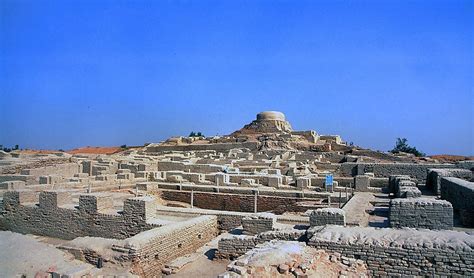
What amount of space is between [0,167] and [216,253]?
52.0ft

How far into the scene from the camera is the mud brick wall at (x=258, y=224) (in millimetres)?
8320

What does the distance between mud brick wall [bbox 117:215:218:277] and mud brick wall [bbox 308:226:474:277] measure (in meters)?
3.33

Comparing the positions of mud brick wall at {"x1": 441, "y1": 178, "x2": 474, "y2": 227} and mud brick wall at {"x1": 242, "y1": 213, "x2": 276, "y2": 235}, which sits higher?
mud brick wall at {"x1": 441, "y1": 178, "x2": 474, "y2": 227}

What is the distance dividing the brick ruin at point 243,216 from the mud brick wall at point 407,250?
0.01 meters

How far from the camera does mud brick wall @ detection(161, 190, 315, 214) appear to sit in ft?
44.8

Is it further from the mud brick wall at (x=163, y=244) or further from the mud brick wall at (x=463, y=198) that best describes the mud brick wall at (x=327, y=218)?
the mud brick wall at (x=463, y=198)

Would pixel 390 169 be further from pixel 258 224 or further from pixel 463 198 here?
pixel 258 224

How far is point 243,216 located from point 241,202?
3663mm

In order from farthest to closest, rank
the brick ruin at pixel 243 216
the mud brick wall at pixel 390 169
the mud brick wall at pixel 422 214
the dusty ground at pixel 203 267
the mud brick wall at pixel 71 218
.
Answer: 1. the mud brick wall at pixel 390 169
2. the mud brick wall at pixel 71 218
3. the dusty ground at pixel 203 267
4. the mud brick wall at pixel 422 214
5. the brick ruin at pixel 243 216

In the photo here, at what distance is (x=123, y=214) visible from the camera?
33.9 ft

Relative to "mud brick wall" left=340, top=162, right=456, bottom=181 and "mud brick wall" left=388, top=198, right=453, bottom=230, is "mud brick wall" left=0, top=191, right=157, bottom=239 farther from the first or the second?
"mud brick wall" left=340, top=162, right=456, bottom=181

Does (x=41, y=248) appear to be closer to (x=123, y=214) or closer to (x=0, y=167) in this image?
(x=123, y=214)

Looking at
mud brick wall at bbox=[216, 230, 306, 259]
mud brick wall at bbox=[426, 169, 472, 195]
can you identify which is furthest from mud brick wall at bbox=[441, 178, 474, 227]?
mud brick wall at bbox=[216, 230, 306, 259]

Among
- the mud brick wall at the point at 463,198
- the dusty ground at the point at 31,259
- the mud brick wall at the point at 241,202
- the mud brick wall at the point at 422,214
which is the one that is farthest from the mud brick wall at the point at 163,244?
the mud brick wall at the point at 463,198
